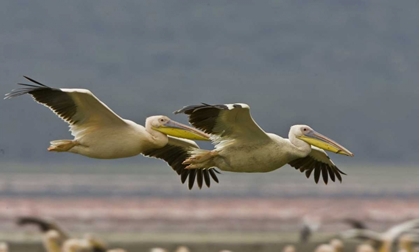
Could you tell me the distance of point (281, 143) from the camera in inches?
631

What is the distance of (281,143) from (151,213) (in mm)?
18482

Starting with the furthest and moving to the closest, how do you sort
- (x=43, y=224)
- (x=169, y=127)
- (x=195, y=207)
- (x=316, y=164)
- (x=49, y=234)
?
(x=195, y=207)
(x=43, y=224)
(x=49, y=234)
(x=316, y=164)
(x=169, y=127)

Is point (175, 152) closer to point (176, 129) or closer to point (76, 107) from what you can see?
point (176, 129)

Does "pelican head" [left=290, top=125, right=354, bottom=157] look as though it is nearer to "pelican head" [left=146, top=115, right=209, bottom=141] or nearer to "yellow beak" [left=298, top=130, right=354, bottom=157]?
"yellow beak" [left=298, top=130, right=354, bottom=157]

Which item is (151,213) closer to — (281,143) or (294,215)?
(294,215)

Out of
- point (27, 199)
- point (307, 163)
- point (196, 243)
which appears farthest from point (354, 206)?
point (307, 163)

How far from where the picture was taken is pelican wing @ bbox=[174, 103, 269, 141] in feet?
50.7

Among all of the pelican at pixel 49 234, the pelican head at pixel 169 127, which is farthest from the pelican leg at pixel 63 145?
the pelican at pixel 49 234

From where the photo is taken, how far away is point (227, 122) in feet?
51.7

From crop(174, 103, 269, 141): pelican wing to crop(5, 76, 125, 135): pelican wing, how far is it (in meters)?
1.11

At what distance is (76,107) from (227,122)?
1.81 m

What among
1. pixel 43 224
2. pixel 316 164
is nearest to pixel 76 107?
pixel 316 164

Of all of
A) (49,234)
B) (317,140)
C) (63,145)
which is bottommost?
(49,234)

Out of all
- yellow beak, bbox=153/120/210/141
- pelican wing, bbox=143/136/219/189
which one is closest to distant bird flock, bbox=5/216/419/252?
pelican wing, bbox=143/136/219/189
